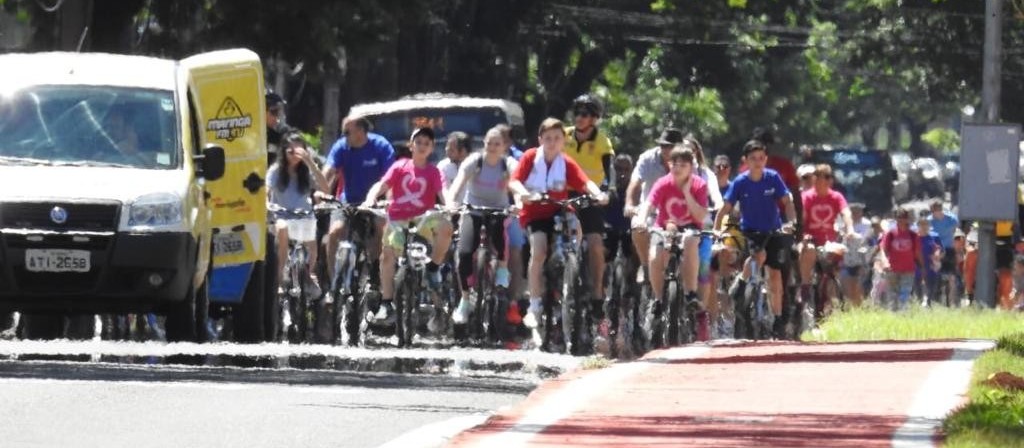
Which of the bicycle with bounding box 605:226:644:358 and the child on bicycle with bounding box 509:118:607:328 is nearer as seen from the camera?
the child on bicycle with bounding box 509:118:607:328

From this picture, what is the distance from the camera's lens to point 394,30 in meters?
32.3

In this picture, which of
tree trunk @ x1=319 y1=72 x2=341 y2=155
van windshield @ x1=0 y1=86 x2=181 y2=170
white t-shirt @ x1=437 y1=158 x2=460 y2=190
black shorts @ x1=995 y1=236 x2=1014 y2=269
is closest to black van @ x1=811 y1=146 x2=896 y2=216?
tree trunk @ x1=319 y1=72 x2=341 y2=155

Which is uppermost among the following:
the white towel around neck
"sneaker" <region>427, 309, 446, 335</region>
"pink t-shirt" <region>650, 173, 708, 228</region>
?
the white towel around neck

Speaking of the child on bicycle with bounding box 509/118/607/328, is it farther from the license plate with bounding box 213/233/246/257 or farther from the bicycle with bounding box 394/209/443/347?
the license plate with bounding box 213/233/246/257

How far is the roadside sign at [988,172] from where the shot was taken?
3066cm

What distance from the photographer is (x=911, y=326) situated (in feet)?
69.8

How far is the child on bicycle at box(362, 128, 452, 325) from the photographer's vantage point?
2103 centimetres

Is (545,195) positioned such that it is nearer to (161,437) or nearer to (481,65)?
(161,437)

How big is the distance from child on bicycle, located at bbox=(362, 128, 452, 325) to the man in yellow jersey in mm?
1058

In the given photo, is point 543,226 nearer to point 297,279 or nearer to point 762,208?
point 297,279

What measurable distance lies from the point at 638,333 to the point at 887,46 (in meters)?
37.9

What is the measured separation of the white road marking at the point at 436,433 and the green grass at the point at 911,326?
Result: 315 inches

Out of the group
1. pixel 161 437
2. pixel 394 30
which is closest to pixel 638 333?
pixel 161 437

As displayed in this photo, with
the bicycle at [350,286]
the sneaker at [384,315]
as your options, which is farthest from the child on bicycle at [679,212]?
the bicycle at [350,286]
